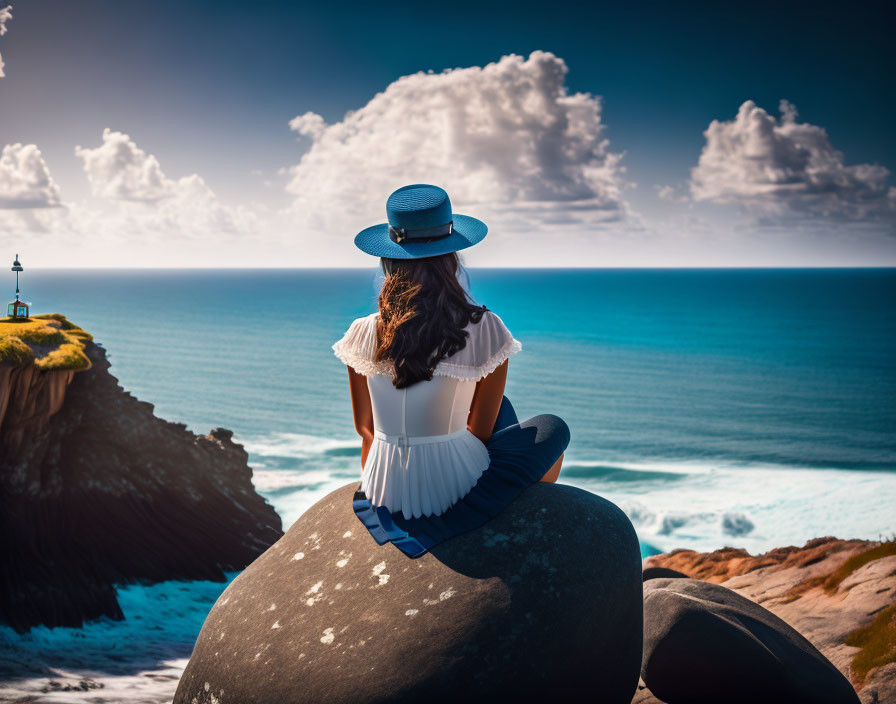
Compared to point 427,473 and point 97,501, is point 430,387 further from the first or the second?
point 97,501

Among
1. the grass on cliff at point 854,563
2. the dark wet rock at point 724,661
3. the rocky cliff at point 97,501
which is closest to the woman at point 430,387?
the dark wet rock at point 724,661

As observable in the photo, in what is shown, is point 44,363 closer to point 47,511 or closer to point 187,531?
point 47,511

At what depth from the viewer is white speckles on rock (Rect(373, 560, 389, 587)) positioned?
3711 mm

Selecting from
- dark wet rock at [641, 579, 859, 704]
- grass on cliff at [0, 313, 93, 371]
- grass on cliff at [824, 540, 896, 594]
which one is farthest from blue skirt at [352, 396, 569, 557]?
grass on cliff at [0, 313, 93, 371]

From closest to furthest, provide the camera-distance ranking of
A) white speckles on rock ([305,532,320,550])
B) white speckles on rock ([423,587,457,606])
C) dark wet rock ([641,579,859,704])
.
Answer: white speckles on rock ([423,587,457,606])
white speckles on rock ([305,532,320,550])
dark wet rock ([641,579,859,704])

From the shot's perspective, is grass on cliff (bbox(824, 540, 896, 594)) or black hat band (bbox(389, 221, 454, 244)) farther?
grass on cliff (bbox(824, 540, 896, 594))

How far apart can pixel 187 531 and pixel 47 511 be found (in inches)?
126

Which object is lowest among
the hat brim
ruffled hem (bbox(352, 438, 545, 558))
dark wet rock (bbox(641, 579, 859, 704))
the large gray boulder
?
dark wet rock (bbox(641, 579, 859, 704))

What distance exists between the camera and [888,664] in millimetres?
5055

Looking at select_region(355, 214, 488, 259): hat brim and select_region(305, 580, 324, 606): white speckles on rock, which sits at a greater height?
select_region(355, 214, 488, 259): hat brim

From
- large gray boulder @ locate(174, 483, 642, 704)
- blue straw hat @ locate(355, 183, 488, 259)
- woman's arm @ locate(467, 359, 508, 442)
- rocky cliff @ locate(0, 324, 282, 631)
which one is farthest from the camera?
rocky cliff @ locate(0, 324, 282, 631)

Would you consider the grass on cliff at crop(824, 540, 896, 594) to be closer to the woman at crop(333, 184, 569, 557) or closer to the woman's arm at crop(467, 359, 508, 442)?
the woman at crop(333, 184, 569, 557)

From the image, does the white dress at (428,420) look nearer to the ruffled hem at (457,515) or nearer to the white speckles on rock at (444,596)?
the ruffled hem at (457,515)

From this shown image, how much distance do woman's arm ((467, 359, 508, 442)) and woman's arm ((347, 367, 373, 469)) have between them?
63cm
